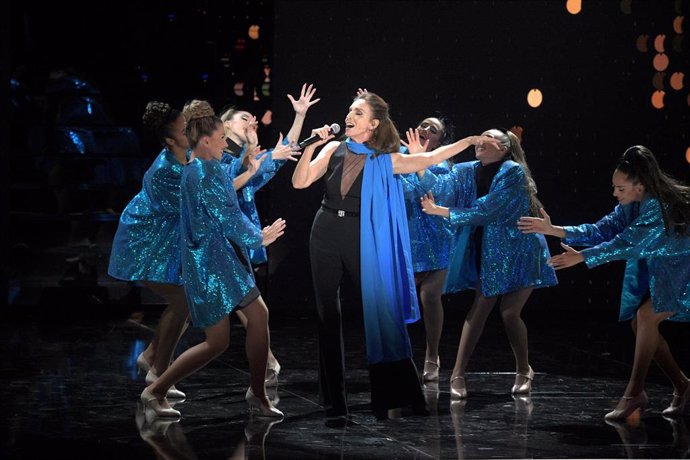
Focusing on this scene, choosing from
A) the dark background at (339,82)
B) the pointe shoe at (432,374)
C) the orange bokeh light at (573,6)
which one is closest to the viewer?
the pointe shoe at (432,374)

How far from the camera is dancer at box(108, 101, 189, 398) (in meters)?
5.45

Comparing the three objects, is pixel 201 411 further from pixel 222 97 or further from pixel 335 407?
pixel 222 97

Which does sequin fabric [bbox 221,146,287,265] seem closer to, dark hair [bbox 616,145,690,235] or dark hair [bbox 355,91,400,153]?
dark hair [bbox 355,91,400,153]

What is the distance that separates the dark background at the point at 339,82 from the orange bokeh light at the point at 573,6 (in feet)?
0.22

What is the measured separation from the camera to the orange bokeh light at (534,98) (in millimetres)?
8883

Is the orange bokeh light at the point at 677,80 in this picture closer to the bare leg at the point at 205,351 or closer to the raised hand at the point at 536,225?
the raised hand at the point at 536,225

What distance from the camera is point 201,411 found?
16.7 ft

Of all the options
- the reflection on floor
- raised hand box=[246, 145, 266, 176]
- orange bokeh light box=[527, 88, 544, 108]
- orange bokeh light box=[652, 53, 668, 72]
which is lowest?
the reflection on floor

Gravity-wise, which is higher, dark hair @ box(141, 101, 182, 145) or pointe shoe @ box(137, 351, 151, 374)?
dark hair @ box(141, 101, 182, 145)

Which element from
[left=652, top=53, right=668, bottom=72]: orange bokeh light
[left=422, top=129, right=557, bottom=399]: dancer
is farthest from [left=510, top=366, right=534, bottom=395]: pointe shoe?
[left=652, top=53, right=668, bottom=72]: orange bokeh light

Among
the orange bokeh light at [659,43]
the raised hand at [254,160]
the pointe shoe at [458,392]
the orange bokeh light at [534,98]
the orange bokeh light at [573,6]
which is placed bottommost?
the pointe shoe at [458,392]

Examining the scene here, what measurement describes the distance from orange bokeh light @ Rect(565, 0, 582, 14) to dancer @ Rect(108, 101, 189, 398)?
4403mm

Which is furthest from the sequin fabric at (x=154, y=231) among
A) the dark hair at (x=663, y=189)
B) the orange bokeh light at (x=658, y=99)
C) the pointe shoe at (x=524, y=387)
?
the orange bokeh light at (x=658, y=99)

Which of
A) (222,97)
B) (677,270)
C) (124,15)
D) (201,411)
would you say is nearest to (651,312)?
(677,270)
